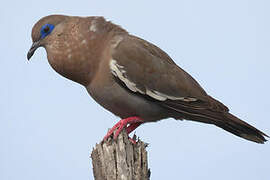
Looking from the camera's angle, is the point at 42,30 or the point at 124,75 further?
the point at 42,30

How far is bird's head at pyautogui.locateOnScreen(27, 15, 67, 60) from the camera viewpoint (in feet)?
18.2

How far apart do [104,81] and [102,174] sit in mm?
1064

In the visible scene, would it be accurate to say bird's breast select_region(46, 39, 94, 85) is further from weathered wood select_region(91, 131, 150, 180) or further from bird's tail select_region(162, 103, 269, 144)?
bird's tail select_region(162, 103, 269, 144)

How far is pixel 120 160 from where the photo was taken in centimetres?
469

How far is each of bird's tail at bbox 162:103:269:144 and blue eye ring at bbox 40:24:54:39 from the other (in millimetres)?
1666

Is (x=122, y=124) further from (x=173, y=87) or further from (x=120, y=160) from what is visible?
(x=173, y=87)

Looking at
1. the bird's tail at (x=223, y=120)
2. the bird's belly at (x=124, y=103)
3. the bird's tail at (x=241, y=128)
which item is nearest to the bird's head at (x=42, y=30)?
the bird's belly at (x=124, y=103)

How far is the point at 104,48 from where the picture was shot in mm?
5410

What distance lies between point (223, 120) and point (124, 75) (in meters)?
1.31

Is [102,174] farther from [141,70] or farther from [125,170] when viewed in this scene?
[141,70]

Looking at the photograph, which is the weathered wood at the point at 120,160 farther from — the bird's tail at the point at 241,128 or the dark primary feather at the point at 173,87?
the bird's tail at the point at 241,128

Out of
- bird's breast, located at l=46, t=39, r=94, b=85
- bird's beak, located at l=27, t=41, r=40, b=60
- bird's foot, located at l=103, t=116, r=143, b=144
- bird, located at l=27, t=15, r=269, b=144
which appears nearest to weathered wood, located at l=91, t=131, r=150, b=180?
bird's foot, located at l=103, t=116, r=143, b=144

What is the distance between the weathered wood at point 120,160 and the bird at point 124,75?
279mm

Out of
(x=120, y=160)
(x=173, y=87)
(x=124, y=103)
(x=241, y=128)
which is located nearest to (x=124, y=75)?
(x=124, y=103)
